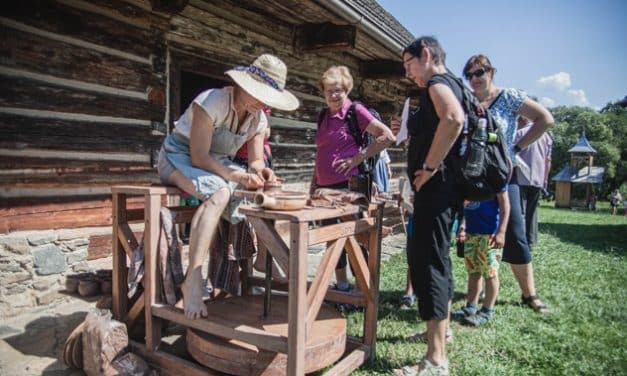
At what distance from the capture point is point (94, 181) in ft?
12.8

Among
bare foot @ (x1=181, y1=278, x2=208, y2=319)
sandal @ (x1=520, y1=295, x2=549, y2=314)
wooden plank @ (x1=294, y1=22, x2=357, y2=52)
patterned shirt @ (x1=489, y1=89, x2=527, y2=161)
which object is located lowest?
sandal @ (x1=520, y1=295, x2=549, y2=314)

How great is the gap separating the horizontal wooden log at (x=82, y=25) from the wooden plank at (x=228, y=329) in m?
2.59

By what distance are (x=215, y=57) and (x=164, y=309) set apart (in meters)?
3.38

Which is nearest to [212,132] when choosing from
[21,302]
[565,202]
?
[21,302]

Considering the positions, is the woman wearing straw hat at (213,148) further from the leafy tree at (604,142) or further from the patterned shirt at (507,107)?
the leafy tree at (604,142)

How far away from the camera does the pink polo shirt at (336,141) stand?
3.33m

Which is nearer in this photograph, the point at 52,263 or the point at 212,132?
the point at 212,132

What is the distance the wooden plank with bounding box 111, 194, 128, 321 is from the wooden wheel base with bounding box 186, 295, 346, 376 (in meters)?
0.59

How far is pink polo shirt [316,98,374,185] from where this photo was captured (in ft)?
10.9

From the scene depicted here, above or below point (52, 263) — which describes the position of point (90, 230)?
above

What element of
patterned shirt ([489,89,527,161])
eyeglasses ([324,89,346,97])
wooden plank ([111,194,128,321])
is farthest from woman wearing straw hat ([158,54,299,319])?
patterned shirt ([489,89,527,161])

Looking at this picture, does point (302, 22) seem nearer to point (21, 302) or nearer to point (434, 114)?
point (434, 114)

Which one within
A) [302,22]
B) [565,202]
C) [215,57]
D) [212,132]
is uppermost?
[302,22]

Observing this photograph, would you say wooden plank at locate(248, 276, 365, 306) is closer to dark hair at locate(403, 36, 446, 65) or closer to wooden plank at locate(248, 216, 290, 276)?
wooden plank at locate(248, 216, 290, 276)
